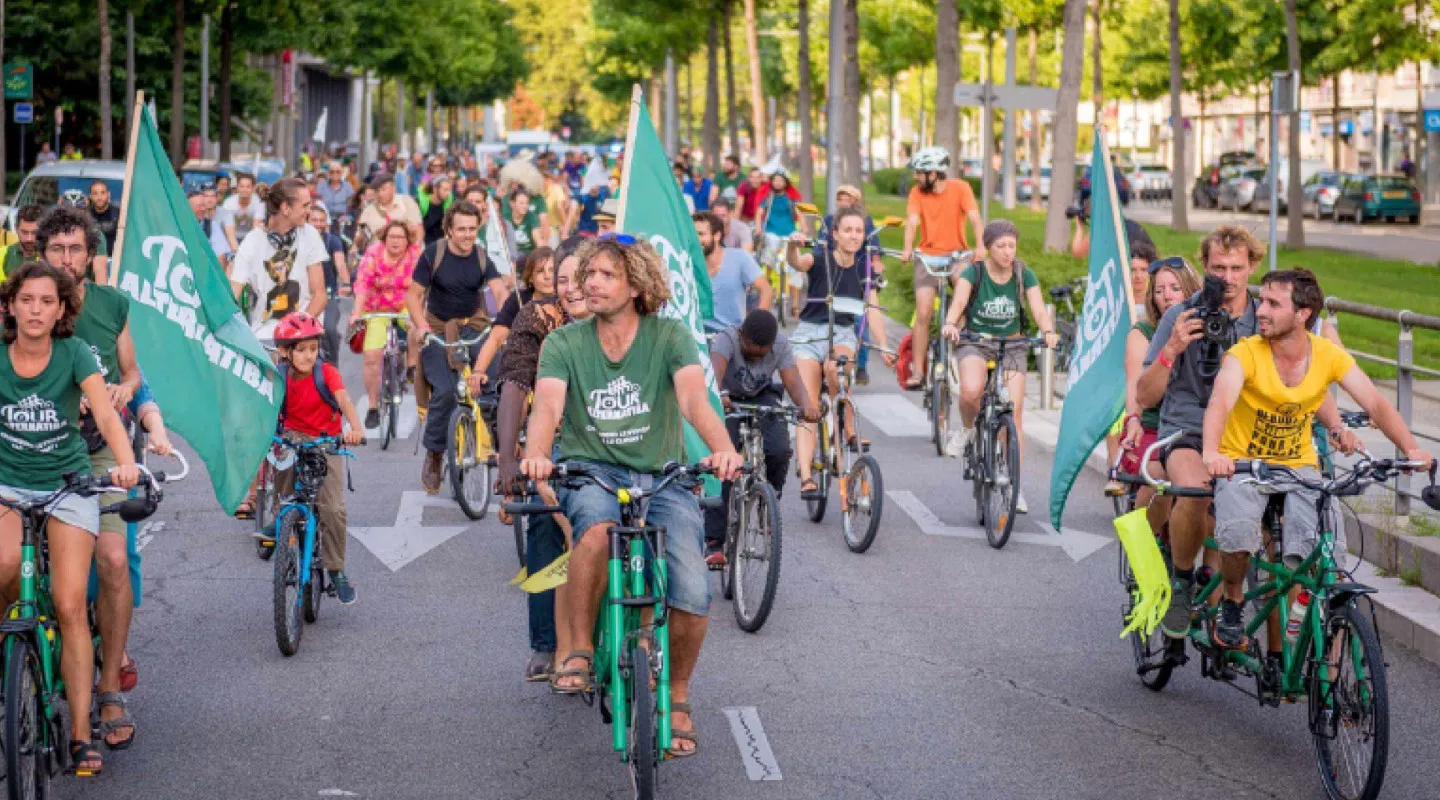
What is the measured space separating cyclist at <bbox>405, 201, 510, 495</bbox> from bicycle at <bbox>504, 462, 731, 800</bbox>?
6.68 m

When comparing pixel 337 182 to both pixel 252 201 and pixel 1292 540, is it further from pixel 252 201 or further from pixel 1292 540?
pixel 1292 540

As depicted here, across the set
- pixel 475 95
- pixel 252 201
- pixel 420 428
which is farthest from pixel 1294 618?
pixel 475 95

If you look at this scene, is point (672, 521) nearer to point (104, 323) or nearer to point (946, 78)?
point (104, 323)

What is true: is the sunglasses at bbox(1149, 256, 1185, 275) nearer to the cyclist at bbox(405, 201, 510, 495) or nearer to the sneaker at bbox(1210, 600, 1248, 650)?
the sneaker at bbox(1210, 600, 1248, 650)

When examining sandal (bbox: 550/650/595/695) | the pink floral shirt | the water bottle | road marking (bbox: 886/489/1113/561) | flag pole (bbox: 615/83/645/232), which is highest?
flag pole (bbox: 615/83/645/232)

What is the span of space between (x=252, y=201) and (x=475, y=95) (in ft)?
290

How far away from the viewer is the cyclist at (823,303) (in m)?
12.4

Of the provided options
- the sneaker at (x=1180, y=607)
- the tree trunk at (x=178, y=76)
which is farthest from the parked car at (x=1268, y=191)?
the sneaker at (x=1180, y=607)

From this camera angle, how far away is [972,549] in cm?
1176

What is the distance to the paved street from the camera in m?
41.7

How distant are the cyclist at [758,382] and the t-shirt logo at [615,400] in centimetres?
312

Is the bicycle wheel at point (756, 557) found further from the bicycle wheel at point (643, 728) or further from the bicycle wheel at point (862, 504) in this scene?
the bicycle wheel at point (643, 728)

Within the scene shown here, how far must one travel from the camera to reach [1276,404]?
726cm

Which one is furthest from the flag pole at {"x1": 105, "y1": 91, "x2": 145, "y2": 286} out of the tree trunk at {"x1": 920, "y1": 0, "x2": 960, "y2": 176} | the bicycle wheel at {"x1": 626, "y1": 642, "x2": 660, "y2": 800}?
the tree trunk at {"x1": 920, "y1": 0, "x2": 960, "y2": 176}
